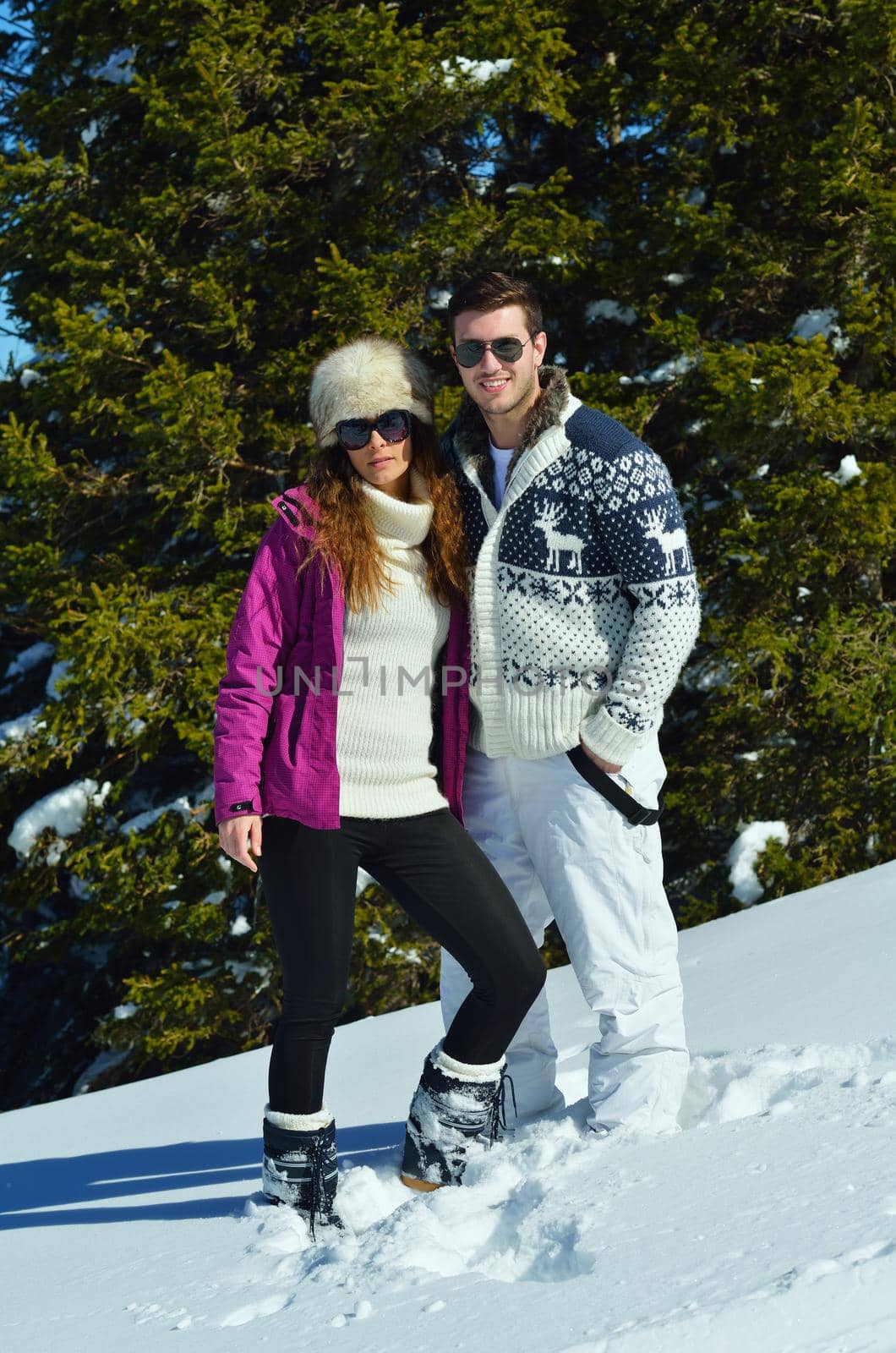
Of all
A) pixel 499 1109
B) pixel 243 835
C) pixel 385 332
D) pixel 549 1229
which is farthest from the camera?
pixel 385 332

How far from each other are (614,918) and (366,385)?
120 cm

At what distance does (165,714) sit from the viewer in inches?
247

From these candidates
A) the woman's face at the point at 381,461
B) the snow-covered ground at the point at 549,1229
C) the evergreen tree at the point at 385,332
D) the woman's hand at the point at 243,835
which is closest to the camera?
the snow-covered ground at the point at 549,1229

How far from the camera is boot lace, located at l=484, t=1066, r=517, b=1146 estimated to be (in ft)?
8.14

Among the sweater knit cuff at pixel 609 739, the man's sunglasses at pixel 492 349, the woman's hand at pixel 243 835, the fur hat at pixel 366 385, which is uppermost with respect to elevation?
the man's sunglasses at pixel 492 349

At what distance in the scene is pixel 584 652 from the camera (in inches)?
96.6

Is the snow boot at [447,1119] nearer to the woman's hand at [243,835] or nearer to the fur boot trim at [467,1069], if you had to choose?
the fur boot trim at [467,1069]

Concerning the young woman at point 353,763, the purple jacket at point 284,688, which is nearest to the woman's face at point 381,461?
the young woman at point 353,763

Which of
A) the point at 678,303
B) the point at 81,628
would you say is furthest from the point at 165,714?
the point at 678,303

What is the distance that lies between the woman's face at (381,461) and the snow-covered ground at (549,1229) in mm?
1348

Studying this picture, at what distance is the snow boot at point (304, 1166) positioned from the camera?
2268mm

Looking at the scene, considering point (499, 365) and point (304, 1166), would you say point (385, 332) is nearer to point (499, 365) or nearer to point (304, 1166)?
point (499, 365)

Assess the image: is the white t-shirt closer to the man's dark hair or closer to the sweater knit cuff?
the man's dark hair

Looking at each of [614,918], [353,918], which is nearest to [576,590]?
[614,918]
